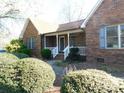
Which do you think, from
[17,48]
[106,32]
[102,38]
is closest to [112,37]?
[106,32]

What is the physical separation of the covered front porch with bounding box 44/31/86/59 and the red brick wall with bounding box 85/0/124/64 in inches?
106

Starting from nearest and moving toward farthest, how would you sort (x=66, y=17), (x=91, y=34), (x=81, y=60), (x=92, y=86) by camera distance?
(x=92, y=86) → (x=91, y=34) → (x=81, y=60) → (x=66, y=17)

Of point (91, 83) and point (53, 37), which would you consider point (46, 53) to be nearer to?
point (53, 37)

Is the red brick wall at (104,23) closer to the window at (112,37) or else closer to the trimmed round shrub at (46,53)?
the window at (112,37)

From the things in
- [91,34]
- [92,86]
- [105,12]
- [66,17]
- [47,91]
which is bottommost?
[47,91]

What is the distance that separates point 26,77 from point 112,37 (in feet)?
→ 38.6

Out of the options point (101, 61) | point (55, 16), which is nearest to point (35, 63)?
point (101, 61)

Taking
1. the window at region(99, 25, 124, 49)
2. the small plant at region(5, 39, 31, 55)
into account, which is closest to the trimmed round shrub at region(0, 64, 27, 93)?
the window at region(99, 25, 124, 49)

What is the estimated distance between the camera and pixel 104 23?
64.1ft

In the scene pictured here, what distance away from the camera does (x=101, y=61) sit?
785 inches

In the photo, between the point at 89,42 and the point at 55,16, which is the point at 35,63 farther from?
the point at 55,16

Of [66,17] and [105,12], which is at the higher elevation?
[66,17]

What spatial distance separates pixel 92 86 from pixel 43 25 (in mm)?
28993

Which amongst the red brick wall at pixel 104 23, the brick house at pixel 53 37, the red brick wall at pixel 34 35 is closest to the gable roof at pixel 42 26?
the brick house at pixel 53 37
